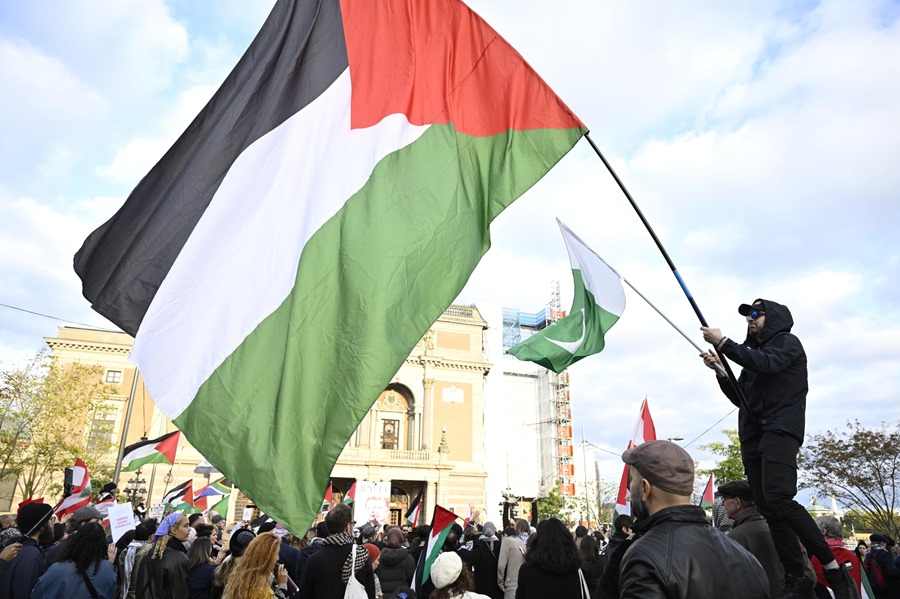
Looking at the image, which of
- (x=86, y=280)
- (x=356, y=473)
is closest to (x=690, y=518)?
(x=86, y=280)

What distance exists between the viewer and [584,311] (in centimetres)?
757

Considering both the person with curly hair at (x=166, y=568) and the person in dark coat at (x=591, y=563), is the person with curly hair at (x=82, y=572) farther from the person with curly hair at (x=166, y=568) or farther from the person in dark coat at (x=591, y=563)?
the person in dark coat at (x=591, y=563)

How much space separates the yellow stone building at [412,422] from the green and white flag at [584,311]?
37.1 m

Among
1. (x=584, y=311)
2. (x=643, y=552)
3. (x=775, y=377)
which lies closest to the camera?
(x=643, y=552)

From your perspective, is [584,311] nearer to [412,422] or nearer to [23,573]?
[23,573]

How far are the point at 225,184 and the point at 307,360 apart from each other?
1.39 metres

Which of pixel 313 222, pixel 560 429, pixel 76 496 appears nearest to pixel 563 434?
pixel 560 429

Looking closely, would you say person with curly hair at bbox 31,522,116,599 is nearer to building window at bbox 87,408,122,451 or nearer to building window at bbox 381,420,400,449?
building window at bbox 87,408,122,451

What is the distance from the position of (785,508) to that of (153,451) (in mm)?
14880

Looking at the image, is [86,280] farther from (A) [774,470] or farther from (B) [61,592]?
(A) [774,470]

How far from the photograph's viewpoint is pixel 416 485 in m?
47.9

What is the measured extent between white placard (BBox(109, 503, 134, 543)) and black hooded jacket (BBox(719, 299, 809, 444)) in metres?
8.53

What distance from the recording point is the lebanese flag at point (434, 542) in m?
7.91

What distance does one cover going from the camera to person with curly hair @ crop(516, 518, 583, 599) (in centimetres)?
541
